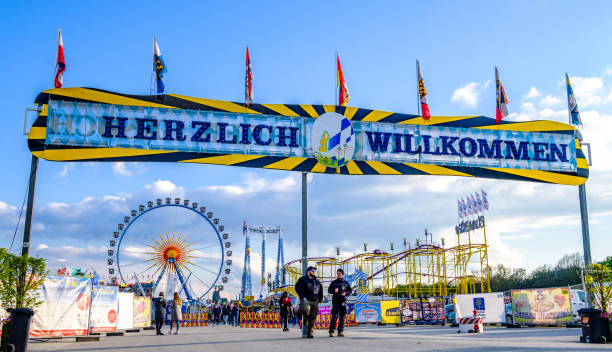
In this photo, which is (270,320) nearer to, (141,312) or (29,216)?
(141,312)

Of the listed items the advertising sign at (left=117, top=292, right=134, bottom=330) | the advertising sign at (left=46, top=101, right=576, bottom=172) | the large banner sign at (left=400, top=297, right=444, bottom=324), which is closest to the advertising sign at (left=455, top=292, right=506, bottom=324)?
the large banner sign at (left=400, top=297, right=444, bottom=324)

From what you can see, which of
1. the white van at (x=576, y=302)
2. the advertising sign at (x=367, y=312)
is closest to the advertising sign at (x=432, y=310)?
the advertising sign at (x=367, y=312)

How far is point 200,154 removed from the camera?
62.4 feet

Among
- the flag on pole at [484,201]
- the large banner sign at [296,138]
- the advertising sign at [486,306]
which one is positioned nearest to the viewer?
the large banner sign at [296,138]

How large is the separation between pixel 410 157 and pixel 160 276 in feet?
104

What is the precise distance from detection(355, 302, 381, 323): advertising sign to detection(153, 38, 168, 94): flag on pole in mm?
16088

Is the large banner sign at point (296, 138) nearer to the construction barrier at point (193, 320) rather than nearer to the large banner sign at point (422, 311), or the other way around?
the large banner sign at point (422, 311)

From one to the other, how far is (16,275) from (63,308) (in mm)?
5146

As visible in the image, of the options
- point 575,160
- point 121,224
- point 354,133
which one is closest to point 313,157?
point 354,133

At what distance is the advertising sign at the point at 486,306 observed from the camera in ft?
76.1

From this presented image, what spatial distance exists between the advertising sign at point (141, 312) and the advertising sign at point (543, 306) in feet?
55.6

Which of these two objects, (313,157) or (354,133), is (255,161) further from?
(354,133)

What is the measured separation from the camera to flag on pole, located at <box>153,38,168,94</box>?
63.4 ft

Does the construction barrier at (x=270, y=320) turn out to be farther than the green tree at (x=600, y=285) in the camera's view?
Yes
